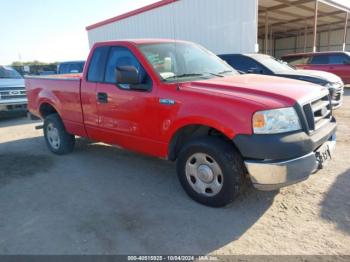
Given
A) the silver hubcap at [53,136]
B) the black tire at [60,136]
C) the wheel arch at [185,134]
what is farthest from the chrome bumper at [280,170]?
the silver hubcap at [53,136]

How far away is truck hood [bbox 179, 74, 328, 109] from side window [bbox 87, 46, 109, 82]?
1512 mm

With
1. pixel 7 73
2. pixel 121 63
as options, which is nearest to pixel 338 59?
pixel 121 63

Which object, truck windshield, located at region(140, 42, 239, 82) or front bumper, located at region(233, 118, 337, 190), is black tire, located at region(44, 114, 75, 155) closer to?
truck windshield, located at region(140, 42, 239, 82)

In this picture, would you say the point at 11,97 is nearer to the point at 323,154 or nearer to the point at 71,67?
the point at 71,67

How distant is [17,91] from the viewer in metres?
9.87

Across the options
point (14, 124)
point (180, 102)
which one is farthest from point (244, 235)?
point (14, 124)

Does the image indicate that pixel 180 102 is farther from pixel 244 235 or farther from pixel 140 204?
pixel 244 235

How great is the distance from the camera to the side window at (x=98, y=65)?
452cm

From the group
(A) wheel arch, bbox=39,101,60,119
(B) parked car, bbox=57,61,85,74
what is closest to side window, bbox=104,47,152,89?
(A) wheel arch, bbox=39,101,60,119

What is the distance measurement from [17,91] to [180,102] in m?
8.27

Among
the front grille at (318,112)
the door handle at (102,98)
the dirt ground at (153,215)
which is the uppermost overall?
the door handle at (102,98)

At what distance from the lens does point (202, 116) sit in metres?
3.24

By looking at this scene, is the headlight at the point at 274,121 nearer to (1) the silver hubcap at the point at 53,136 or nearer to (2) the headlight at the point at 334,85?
(1) the silver hubcap at the point at 53,136

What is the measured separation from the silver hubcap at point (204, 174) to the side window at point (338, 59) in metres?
12.6
